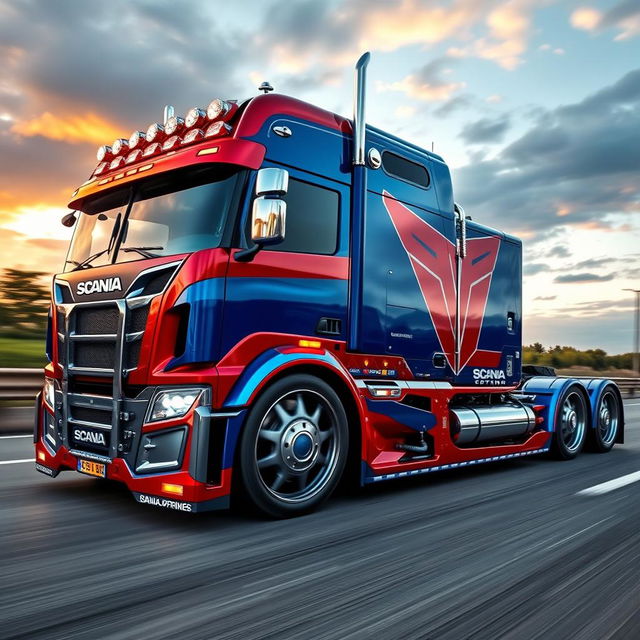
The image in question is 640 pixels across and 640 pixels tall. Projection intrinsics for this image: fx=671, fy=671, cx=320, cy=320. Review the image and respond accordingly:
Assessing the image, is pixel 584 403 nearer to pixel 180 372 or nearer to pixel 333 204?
pixel 333 204

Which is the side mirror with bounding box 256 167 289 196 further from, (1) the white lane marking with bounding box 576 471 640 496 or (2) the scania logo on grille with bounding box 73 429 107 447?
(1) the white lane marking with bounding box 576 471 640 496

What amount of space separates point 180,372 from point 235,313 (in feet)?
1.76

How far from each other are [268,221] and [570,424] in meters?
5.70

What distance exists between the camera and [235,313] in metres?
4.52

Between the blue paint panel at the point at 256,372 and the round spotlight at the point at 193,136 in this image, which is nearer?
the blue paint panel at the point at 256,372

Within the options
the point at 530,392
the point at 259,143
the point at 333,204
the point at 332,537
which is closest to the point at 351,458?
the point at 332,537

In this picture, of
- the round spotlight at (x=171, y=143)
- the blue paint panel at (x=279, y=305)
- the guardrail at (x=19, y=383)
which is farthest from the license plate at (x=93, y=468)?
the guardrail at (x=19, y=383)

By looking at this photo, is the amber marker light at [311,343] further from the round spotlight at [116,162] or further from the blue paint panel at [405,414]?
the round spotlight at [116,162]

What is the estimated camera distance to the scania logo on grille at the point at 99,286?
15.5 feet

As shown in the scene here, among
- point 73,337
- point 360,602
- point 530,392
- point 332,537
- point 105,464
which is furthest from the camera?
point 530,392

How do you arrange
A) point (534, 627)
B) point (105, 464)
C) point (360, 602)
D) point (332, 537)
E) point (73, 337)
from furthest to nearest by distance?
point (73, 337), point (105, 464), point (332, 537), point (360, 602), point (534, 627)

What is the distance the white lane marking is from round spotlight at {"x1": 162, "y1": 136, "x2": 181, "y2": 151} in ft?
14.8

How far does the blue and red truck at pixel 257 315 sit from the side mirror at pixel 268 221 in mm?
11

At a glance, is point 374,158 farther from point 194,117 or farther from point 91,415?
point 91,415
